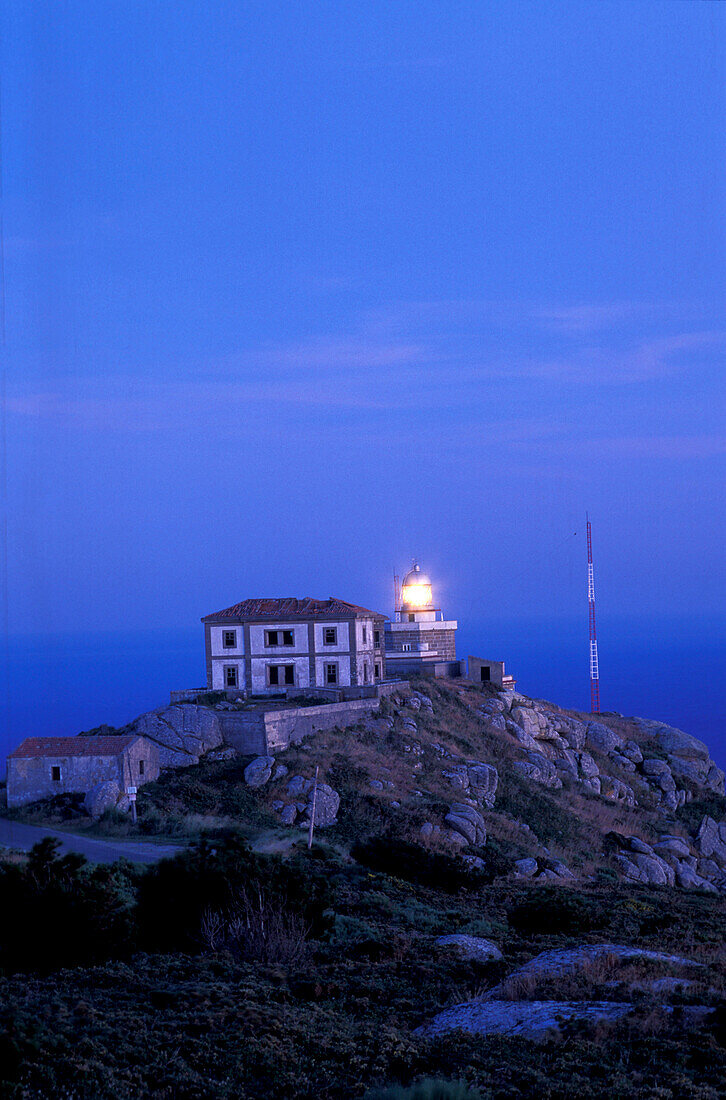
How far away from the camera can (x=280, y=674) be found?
1740 inches

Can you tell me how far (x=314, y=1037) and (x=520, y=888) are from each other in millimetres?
14664

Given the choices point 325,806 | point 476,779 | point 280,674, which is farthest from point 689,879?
point 280,674

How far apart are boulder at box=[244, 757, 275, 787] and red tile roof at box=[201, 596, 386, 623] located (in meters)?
10.9

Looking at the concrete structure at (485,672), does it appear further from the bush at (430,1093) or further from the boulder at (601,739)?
the bush at (430,1093)

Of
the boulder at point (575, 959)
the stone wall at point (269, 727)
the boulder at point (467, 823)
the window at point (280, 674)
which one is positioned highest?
the window at point (280, 674)

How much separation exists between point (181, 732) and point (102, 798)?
5725mm

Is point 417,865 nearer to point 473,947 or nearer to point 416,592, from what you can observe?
point 473,947

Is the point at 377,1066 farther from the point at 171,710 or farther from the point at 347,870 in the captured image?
the point at 171,710

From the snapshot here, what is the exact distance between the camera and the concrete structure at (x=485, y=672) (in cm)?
5350

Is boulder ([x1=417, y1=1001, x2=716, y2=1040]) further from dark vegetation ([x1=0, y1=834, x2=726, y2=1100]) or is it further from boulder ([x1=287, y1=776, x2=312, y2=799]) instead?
boulder ([x1=287, y1=776, x2=312, y2=799])

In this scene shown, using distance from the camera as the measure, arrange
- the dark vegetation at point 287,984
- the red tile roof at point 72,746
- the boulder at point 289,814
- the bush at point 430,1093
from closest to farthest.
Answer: the bush at point 430,1093 → the dark vegetation at point 287,984 → the boulder at point 289,814 → the red tile roof at point 72,746

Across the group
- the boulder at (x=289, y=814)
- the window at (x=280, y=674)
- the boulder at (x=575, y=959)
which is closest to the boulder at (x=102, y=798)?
the boulder at (x=289, y=814)

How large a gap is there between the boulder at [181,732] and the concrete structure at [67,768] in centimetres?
268

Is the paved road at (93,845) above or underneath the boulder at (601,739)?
above
